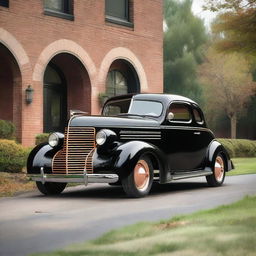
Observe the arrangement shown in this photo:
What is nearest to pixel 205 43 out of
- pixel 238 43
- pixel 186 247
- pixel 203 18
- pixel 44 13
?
pixel 203 18

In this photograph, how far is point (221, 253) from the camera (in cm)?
484

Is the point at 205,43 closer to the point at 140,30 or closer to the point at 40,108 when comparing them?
the point at 140,30

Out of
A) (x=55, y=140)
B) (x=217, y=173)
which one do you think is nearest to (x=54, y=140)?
(x=55, y=140)

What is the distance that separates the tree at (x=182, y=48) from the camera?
151 ft

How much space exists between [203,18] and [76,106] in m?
31.5

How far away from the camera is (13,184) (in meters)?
12.1

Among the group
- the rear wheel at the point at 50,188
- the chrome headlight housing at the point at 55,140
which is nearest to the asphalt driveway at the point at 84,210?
the rear wheel at the point at 50,188

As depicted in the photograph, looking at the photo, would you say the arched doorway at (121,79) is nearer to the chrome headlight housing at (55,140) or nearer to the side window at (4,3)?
the side window at (4,3)

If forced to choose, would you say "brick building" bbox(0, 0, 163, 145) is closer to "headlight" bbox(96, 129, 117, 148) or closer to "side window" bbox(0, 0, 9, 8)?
"side window" bbox(0, 0, 9, 8)

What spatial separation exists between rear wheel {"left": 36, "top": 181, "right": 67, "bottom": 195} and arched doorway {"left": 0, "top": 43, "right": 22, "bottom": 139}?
710 cm

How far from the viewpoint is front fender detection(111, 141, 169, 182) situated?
9330 millimetres

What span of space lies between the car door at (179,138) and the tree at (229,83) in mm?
28608

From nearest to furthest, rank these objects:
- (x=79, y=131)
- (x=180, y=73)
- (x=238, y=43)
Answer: (x=79, y=131), (x=238, y=43), (x=180, y=73)

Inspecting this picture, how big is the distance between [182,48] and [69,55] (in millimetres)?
29663
